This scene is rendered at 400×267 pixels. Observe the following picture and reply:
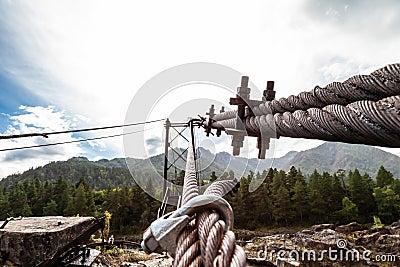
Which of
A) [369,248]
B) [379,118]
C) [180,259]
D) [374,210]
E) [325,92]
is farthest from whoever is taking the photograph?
[374,210]

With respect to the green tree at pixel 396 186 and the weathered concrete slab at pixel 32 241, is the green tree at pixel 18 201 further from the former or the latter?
the green tree at pixel 396 186

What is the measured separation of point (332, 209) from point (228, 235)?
14.5 meters

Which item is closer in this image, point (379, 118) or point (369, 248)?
point (379, 118)

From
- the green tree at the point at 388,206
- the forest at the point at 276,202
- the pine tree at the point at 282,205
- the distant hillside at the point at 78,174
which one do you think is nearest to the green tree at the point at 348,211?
the forest at the point at 276,202

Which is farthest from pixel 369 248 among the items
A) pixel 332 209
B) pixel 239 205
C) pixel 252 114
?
pixel 332 209

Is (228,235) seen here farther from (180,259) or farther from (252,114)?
(252,114)

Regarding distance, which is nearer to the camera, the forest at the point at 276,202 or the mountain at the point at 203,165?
the mountain at the point at 203,165

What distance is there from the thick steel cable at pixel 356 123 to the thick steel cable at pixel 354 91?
0.07ft

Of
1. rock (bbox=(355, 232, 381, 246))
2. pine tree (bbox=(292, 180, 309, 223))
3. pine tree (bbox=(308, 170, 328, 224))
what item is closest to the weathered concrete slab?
rock (bbox=(355, 232, 381, 246))

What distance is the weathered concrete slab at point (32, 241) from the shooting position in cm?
56

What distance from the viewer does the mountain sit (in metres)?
1.52

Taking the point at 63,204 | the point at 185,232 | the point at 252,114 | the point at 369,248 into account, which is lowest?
the point at 63,204

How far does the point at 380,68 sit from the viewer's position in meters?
0.39

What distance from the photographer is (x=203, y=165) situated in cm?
222
